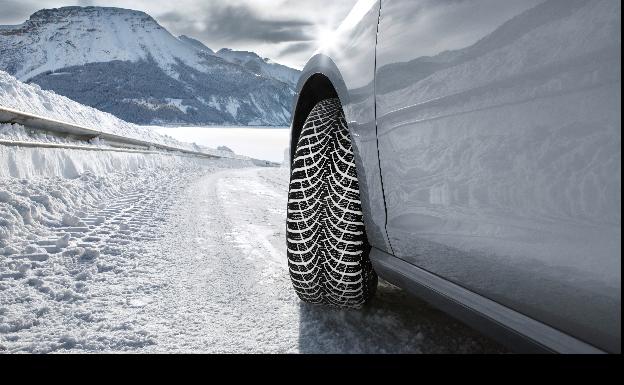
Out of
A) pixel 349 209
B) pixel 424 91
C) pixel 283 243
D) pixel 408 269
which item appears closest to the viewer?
pixel 424 91

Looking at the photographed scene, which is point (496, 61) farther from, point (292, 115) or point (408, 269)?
point (292, 115)

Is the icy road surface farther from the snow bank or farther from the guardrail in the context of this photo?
the snow bank

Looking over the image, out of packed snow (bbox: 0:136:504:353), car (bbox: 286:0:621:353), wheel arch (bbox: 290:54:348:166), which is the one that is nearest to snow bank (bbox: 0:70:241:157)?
packed snow (bbox: 0:136:504:353)

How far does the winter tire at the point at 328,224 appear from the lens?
1841mm

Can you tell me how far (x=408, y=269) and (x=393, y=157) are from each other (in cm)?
37

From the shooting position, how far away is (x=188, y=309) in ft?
6.90

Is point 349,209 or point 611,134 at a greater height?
point 611,134

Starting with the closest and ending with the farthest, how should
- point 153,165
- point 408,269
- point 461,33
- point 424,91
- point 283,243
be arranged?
point 461,33, point 424,91, point 408,269, point 283,243, point 153,165

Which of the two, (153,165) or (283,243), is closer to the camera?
(283,243)

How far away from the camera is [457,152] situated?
1163mm

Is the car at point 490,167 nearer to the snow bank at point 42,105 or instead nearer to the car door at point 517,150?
the car door at point 517,150

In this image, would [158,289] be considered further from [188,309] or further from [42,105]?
[42,105]

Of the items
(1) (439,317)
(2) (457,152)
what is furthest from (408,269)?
(1) (439,317)

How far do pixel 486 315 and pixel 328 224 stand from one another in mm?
852
